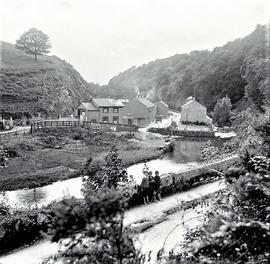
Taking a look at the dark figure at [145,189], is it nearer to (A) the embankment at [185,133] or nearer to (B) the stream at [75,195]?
(B) the stream at [75,195]

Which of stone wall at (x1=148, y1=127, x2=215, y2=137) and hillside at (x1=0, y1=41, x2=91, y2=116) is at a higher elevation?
hillside at (x1=0, y1=41, x2=91, y2=116)

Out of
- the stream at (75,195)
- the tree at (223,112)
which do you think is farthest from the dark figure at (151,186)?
Answer: the tree at (223,112)

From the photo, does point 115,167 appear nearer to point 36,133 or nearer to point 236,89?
point 36,133

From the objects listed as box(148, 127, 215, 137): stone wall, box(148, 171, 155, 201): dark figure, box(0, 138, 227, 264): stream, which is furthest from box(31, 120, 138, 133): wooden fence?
box(148, 171, 155, 201): dark figure

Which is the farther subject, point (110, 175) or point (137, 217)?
point (110, 175)

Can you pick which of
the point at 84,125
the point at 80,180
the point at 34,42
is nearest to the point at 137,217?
the point at 80,180

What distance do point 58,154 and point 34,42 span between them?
266 ft

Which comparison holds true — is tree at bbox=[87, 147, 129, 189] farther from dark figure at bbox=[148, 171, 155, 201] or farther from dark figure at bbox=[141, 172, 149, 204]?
dark figure at bbox=[148, 171, 155, 201]

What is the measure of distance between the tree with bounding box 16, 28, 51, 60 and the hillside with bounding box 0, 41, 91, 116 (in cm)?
288

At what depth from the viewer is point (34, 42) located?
343ft

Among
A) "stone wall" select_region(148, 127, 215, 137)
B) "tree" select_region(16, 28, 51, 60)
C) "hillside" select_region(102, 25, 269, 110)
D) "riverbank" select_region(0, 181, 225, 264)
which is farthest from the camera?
"tree" select_region(16, 28, 51, 60)

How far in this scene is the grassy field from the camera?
80.4ft

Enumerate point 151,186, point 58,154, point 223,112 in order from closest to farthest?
point 151,186 → point 58,154 → point 223,112

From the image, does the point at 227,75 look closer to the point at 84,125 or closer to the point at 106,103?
the point at 106,103
